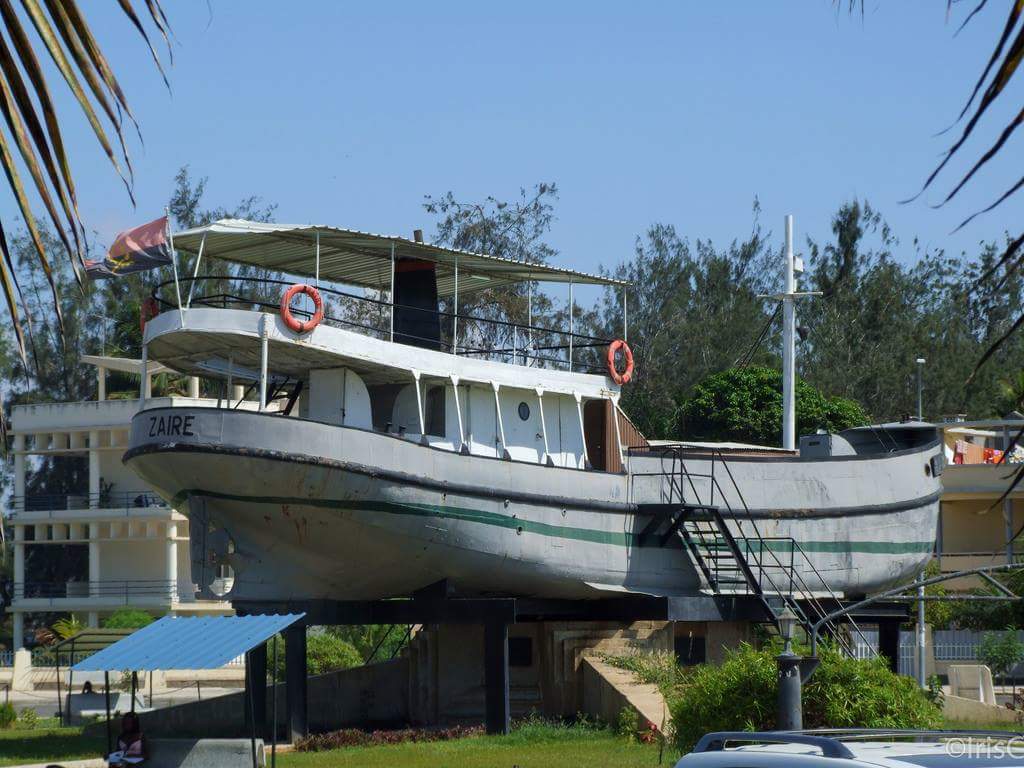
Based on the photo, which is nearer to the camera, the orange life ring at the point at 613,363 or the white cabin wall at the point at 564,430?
the white cabin wall at the point at 564,430

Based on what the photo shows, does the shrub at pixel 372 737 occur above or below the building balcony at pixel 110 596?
above

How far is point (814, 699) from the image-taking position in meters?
17.9

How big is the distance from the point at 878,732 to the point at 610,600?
19.0m

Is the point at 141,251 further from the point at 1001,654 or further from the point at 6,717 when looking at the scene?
the point at 1001,654

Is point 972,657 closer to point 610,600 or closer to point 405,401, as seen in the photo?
point 610,600

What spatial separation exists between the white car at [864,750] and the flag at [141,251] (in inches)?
646

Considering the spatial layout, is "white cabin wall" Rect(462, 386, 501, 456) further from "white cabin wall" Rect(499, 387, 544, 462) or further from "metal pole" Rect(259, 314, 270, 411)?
"metal pole" Rect(259, 314, 270, 411)

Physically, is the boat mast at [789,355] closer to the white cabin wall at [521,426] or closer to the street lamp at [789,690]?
the white cabin wall at [521,426]

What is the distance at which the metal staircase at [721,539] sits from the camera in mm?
25312

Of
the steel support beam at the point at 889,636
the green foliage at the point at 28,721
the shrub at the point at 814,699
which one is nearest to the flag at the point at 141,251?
the shrub at the point at 814,699

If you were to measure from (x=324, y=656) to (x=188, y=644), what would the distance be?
63.4 feet

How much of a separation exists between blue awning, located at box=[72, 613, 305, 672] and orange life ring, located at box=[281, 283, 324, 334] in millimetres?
4547

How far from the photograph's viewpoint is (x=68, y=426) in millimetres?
55000

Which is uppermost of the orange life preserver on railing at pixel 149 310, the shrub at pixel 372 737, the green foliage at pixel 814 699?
the orange life preserver on railing at pixel 149 310
